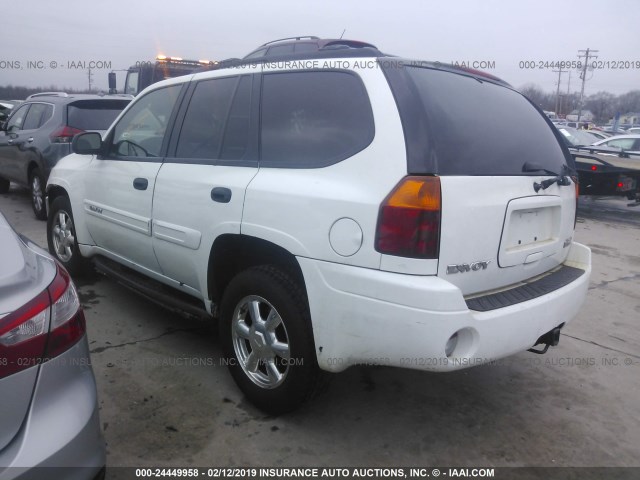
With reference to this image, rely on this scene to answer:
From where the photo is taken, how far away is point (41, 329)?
1.69 meters

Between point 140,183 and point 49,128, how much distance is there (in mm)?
4813

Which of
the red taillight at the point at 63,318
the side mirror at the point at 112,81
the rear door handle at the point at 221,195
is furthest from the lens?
the side mirror at the point at 112,81

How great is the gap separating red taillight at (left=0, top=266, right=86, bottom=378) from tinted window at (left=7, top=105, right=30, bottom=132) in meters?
7.79

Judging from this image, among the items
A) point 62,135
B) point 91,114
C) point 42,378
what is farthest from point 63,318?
point 91,114

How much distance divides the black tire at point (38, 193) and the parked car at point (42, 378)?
6407 millimetres

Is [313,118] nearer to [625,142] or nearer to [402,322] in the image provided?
[402,322]

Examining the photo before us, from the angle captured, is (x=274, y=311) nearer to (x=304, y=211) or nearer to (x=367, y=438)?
(x=304, y=211)

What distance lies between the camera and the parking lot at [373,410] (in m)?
2.61

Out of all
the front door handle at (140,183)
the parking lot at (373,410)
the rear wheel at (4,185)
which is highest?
the front door handle at (140,183)

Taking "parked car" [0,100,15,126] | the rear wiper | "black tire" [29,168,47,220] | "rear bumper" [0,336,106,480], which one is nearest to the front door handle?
"rear bumper" [0,336,106,480]

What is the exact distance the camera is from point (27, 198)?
9867 mm

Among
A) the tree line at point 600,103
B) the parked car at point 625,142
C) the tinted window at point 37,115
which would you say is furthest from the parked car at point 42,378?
the tree line at point 600,103

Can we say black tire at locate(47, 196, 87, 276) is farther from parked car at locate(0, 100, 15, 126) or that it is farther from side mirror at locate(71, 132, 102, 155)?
parked car at locate(0, 100, 15, 126)

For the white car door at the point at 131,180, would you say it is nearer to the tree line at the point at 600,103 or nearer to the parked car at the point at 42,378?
the parked car at the point at 42,378
